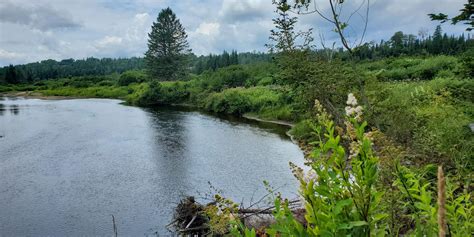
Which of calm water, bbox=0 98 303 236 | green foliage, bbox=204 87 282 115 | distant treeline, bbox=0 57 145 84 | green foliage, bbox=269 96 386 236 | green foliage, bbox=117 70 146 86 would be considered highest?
distant treeline, bbox=0 57 145 84

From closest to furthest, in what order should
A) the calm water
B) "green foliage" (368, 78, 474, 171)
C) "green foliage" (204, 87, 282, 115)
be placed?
"green foliage" (368, 78, 474, 171) → the calm water → "green foliage" (204, 87, 282, 115)

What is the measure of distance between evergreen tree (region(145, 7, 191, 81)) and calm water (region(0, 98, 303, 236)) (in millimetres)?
37748

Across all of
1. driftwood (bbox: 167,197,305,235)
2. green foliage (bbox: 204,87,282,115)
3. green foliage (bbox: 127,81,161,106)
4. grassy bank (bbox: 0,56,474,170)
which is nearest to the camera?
grassy bank (bbox: 0,56,474,170)

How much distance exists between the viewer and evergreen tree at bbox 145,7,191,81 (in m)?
63.1

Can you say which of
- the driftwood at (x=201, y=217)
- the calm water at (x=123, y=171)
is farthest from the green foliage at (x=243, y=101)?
the driftwood at (x=201, y=217)

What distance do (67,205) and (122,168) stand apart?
3.91 metres

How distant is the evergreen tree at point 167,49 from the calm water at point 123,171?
37.7 metres

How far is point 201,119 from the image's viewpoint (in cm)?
2927

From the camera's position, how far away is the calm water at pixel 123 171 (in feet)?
35.4

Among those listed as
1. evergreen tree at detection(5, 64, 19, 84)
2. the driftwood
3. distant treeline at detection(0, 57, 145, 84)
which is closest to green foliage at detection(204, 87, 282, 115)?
the driftwood

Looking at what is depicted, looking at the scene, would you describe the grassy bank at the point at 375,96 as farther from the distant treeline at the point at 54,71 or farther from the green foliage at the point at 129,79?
the distant treeline at the point at 54,71

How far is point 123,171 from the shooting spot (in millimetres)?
15117

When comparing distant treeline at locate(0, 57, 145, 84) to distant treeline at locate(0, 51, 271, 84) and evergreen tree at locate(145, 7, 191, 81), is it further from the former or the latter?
evergreen tree at locate(145, 7, 191, 81)

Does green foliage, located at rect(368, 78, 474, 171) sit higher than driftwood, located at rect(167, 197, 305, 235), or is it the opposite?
green foliage, located at rect(368, 78, 474, 171)
